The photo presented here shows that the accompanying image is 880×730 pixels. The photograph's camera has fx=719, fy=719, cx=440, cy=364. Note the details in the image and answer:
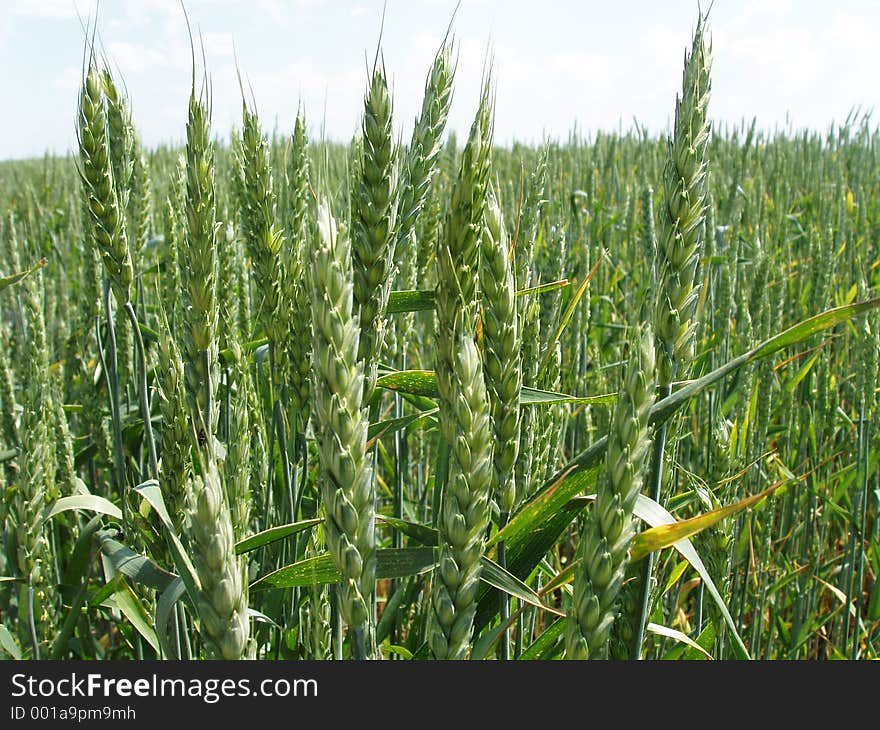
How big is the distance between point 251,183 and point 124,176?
225mm

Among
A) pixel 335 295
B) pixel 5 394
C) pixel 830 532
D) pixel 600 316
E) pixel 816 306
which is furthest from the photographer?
pixel 600 316

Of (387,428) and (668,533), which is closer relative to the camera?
(668,533)

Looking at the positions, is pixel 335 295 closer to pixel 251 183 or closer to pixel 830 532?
pixel 251 183

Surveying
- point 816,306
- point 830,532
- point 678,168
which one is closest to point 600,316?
point 816,306

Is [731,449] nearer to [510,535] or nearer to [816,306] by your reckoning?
[510,535]

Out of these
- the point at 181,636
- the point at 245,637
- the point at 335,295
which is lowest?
the point at 181,636

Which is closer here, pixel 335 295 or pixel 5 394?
pixel 335 295

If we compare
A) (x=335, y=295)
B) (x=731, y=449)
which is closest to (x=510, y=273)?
(x=335, y=295)

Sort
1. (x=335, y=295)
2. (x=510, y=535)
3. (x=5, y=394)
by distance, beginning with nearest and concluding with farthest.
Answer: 1. (x=335, y=295)
2. (x=510, y=535)
3. (x=5, y=394)

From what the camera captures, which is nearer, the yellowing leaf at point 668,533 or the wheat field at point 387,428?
the wheat field at point 387,428

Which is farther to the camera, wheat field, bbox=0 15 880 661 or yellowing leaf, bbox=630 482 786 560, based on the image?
yellowing leaf, bbox=630 482 786 560

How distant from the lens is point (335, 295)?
23.1 inches

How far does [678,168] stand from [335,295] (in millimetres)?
428

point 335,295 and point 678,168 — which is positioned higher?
point 678,168
